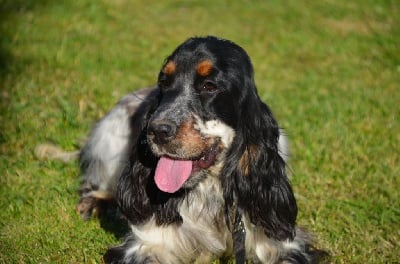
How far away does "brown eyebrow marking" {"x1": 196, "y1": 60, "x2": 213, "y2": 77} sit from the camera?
4.14 metres

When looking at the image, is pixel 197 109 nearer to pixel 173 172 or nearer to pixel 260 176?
pixel 173 172

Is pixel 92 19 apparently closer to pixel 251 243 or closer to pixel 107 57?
pixel 107 57

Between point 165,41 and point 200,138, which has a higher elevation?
point 200,138

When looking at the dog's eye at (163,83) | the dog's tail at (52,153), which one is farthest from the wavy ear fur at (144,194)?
the dog's tail at (52,153)

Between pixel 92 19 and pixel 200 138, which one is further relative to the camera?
pixel 92 19

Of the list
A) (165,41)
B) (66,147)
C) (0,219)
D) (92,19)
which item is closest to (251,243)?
(0,219)

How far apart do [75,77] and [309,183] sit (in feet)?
11.5

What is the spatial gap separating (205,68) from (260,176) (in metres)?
0.81

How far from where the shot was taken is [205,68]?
4141mm

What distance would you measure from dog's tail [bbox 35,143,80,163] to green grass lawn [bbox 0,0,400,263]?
11cm

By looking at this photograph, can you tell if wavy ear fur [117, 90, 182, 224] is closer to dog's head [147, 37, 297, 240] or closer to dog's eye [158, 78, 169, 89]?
dog's eye [158, 78, 169, 89]

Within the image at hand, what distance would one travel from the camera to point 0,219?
200 inches

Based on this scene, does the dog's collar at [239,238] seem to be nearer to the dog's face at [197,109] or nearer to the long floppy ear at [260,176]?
the long floppy ear at [260,176]

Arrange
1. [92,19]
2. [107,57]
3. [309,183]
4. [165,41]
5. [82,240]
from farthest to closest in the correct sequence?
[92,19] → [165,41] → [107,57] → [309,183] → [82,240]
